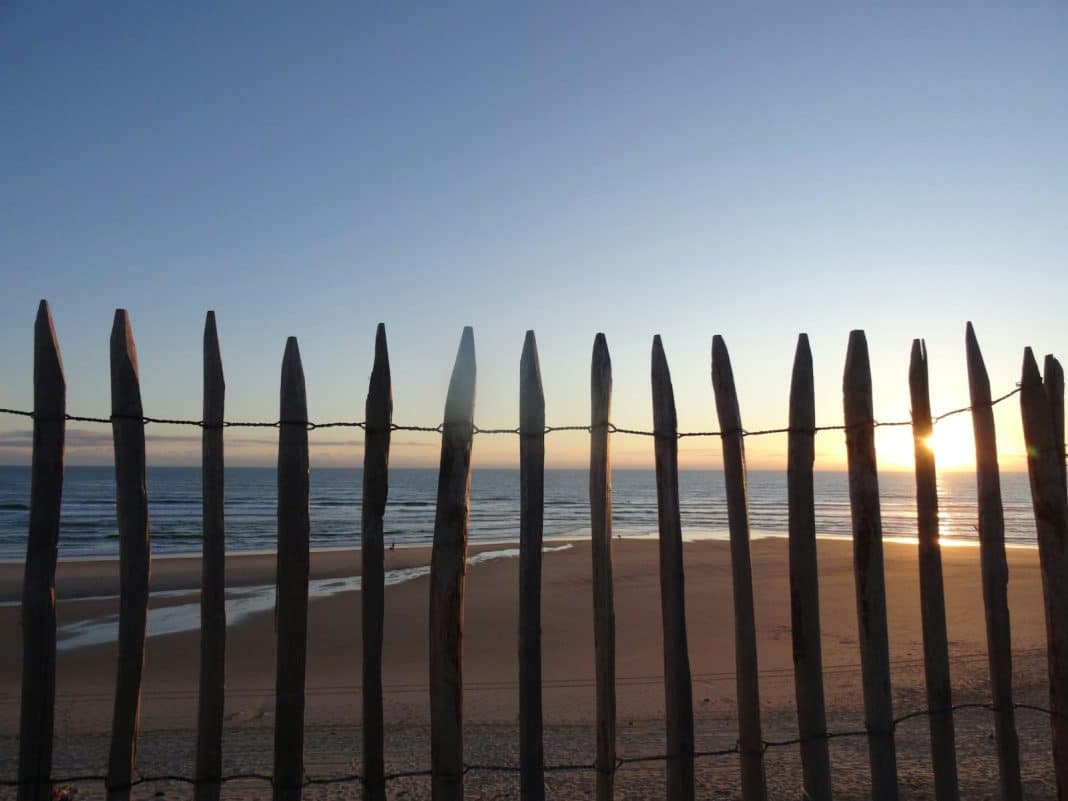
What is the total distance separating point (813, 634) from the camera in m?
3.99

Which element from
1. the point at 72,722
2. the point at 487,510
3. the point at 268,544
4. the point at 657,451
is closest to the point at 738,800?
the point at 657,451

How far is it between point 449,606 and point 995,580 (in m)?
2.71

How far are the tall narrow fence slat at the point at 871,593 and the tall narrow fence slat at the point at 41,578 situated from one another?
3.65m

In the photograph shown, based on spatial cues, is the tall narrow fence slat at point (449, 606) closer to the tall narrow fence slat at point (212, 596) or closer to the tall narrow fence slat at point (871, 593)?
the tall narrow fence slat at point (212, 596)

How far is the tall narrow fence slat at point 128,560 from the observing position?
362 centimetres

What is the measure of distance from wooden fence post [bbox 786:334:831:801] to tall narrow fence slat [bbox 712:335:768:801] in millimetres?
217

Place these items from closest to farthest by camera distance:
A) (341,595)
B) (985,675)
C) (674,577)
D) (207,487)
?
(207,487), (674,577), (985,675), (341,595)

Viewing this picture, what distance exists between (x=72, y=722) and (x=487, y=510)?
44.3m

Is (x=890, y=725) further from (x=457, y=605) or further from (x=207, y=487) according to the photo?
(x=207, y=487)

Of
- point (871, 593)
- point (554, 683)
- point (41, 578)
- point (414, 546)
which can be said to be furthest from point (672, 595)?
point (414, 546)

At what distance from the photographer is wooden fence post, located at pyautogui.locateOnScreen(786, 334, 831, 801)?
3982 millimetres

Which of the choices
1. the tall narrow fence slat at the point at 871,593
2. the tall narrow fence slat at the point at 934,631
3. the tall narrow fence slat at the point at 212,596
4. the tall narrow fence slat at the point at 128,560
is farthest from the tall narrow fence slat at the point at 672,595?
the tall narrow fence slat at the point at 128,560

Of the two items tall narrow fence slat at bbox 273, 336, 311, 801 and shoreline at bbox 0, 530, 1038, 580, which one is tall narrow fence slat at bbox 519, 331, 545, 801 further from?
shoreline at bbox 0, 530, 1038, 580

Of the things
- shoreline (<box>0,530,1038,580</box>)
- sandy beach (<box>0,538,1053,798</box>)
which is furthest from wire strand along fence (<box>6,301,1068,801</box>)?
shoreline (<box>0,530,1038,580</box>)
